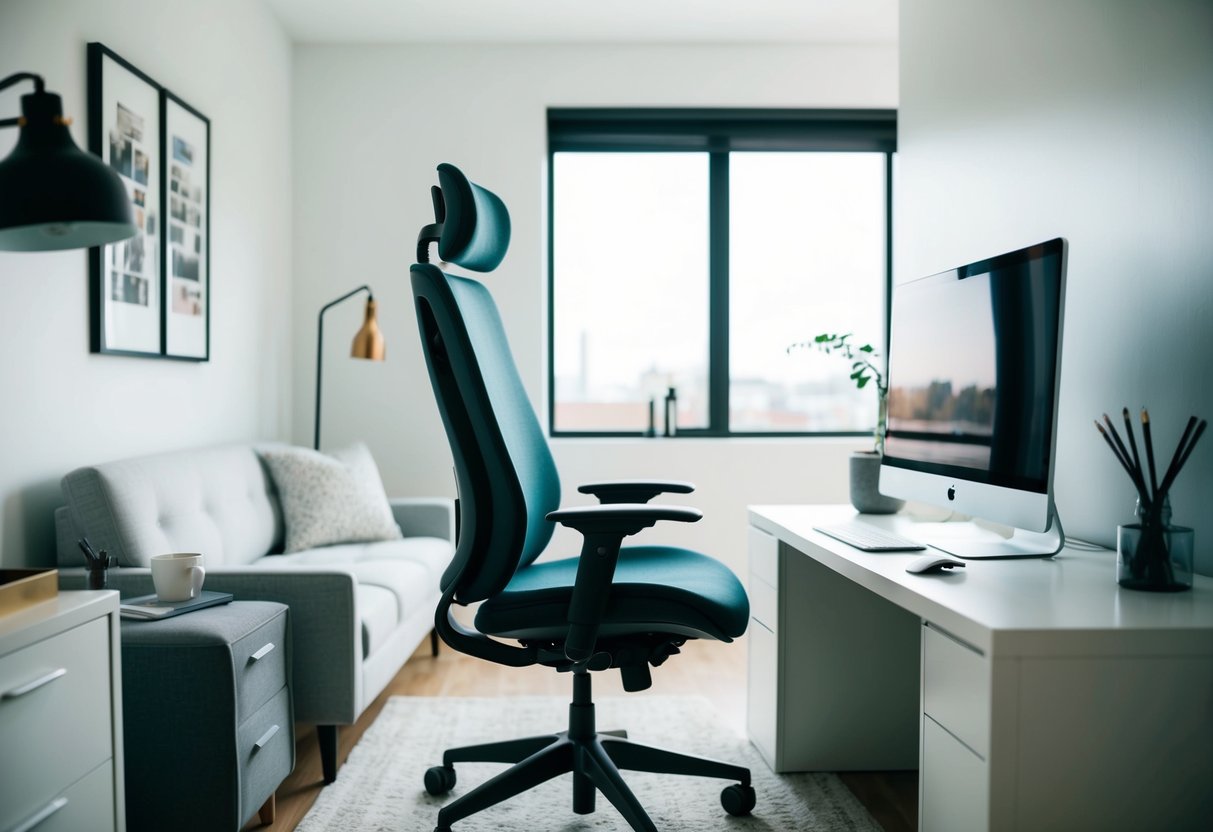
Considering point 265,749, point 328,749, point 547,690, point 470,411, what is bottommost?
point 547,690

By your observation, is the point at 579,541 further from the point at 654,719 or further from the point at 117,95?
the point at 117,95

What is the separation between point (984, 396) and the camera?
1.81 m

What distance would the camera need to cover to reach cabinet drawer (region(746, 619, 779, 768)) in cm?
230

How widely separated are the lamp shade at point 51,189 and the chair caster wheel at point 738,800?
1.64m

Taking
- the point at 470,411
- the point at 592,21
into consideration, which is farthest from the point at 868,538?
the point at 592,21

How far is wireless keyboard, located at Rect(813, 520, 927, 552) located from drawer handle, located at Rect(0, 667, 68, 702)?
138cm

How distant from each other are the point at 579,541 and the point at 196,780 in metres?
2.28

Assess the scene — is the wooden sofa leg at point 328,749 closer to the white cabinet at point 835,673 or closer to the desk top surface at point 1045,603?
the white cabinet at point 835,673

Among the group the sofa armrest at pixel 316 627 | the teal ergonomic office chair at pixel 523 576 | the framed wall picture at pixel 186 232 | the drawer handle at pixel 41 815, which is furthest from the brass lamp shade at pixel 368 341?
the drawer handle at pixel 41 815

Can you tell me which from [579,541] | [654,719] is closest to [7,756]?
[654,719]

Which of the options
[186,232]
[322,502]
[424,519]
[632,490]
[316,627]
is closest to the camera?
[316,627]

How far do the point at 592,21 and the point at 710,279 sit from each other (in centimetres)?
122

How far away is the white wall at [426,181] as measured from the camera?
3969mm

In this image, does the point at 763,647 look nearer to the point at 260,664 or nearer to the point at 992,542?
the point at 992,542
